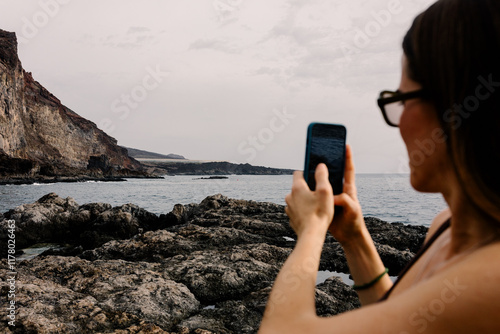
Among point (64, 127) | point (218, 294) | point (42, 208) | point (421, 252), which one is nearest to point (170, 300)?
point (218, 294)

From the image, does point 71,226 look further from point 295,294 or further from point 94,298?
point 295,294

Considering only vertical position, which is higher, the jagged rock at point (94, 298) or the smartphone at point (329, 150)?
the smartphone at point (329, 150)

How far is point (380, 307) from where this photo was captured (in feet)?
2.76

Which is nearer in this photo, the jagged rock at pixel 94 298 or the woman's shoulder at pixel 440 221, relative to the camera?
the woman's shoulder at pixel 440 221

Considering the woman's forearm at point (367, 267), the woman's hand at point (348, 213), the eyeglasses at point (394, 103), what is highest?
the eyeglasses at point (394, 103)

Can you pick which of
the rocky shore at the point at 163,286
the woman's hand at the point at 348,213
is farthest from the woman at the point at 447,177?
the rocky shore at the point at 163,286

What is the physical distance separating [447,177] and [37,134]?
270 feet

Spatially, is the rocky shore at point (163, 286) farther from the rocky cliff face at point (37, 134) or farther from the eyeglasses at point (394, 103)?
the rocky cliff face at point (37, 134)

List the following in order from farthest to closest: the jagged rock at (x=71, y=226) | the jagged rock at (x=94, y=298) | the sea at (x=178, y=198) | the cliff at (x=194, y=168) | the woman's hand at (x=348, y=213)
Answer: the cliff at (x=194, y=168)
the sea at (x=178, y=198)
the jagged rock at (x=71, y=226)
the jagged rock at (x=94, y=298)
the woman's hand at (x=348, y=213)

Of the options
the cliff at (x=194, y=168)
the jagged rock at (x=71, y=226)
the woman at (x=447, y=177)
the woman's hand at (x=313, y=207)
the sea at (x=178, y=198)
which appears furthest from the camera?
the cliff at (x=194, y=168)

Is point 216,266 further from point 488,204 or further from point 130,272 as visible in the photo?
point 488,204

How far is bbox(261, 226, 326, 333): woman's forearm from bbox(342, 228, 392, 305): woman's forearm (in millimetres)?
568

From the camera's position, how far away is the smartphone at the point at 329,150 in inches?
59.4

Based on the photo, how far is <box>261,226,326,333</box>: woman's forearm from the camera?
97cm
